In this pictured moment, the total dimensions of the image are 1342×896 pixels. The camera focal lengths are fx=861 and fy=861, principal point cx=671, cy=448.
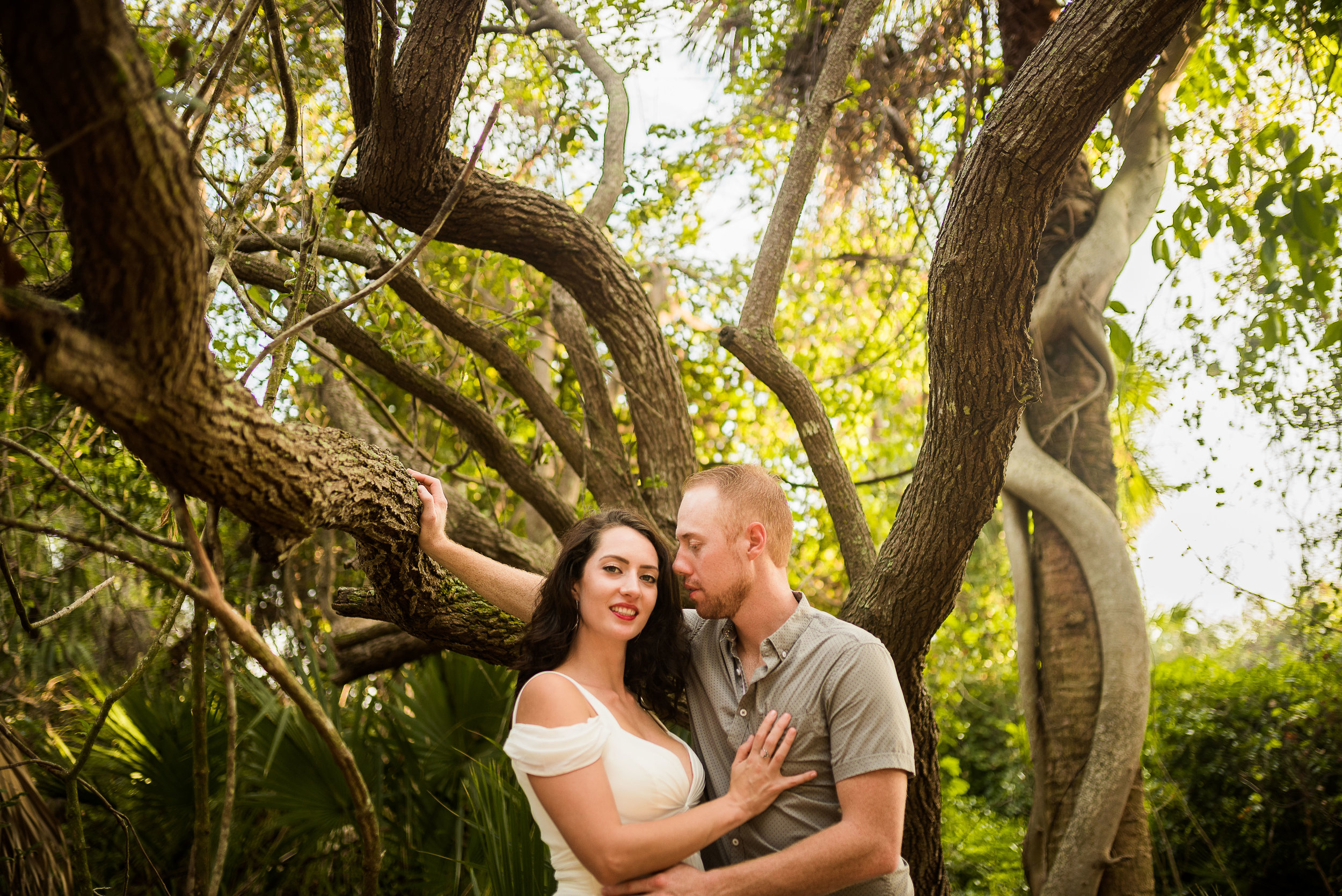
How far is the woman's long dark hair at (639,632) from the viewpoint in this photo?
2.29m

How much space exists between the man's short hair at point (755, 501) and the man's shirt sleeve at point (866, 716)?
14.4 inches

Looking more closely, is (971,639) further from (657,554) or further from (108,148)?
(108,148)

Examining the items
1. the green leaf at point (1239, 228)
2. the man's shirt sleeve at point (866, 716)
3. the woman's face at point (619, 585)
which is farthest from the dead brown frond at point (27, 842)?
the green leaf at point (1239, 228)

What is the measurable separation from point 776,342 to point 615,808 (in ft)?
7.83

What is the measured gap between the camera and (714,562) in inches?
88.7

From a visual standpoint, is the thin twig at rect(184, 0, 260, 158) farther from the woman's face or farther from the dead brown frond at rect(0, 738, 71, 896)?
the dead brown frond at rect(0, 738, 71, 896)

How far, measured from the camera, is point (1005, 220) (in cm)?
223

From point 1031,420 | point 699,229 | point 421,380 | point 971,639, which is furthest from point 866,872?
point 699,229

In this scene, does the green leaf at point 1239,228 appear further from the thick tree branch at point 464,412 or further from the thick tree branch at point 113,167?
the thick tree branch at point 113,167

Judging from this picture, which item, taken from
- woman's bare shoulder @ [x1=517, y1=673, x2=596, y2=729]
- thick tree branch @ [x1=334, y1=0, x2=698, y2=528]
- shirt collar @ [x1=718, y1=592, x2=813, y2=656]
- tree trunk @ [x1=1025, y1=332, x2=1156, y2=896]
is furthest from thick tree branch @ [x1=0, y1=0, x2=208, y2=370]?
tree trunk @ [x1=1025, y1=332, x2=1156, y2=896]

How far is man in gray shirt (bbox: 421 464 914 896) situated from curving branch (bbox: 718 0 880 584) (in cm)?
117

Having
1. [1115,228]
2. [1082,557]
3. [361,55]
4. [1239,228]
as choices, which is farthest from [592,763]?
[1115,228]

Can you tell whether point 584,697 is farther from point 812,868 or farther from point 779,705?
point 812,868

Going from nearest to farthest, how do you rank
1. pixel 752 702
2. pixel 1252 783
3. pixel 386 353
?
pixel 752 702 < pixel 386 353 < pixel 1252 783
